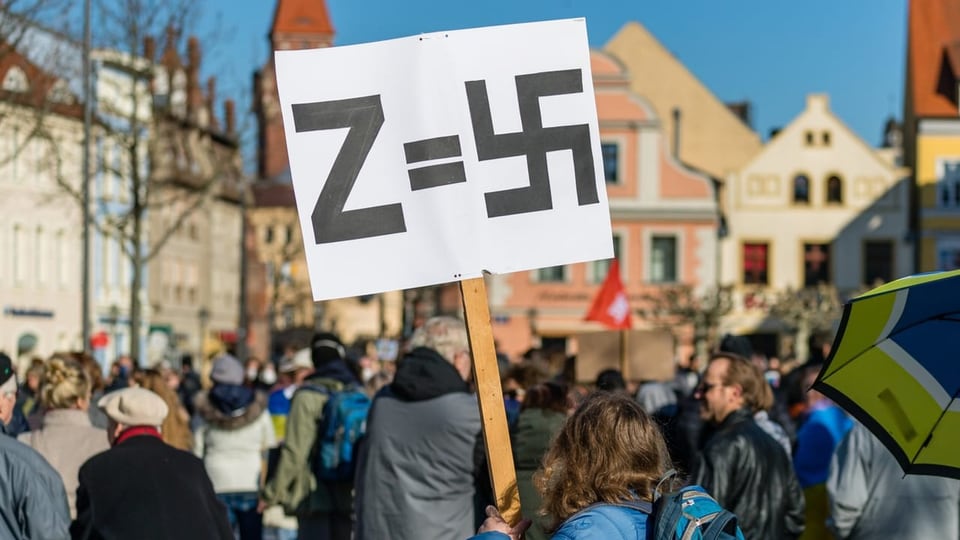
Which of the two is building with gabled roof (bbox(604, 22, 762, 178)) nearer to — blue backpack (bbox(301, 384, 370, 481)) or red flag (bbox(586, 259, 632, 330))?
red flag (bbox(586, 259, 632, 330))

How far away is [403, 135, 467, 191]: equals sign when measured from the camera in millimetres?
5598

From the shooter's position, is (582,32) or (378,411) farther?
(378,411)

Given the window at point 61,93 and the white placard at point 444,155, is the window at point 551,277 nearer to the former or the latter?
the window at point 61,93

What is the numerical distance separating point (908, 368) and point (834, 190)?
5494 centimetres

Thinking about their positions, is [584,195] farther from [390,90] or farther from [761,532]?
[761,532]

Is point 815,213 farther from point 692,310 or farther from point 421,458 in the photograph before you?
point 421,458

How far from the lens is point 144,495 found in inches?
267

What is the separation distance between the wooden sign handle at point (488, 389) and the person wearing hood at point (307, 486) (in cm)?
526

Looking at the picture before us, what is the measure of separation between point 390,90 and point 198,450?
7.71 m

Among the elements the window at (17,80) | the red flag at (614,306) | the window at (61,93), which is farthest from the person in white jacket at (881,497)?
the window at (61,93)

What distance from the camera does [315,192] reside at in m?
5.60

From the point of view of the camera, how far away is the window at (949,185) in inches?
2297

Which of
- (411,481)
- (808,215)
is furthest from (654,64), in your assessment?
(411,481)

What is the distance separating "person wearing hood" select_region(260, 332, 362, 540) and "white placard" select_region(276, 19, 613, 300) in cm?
515
